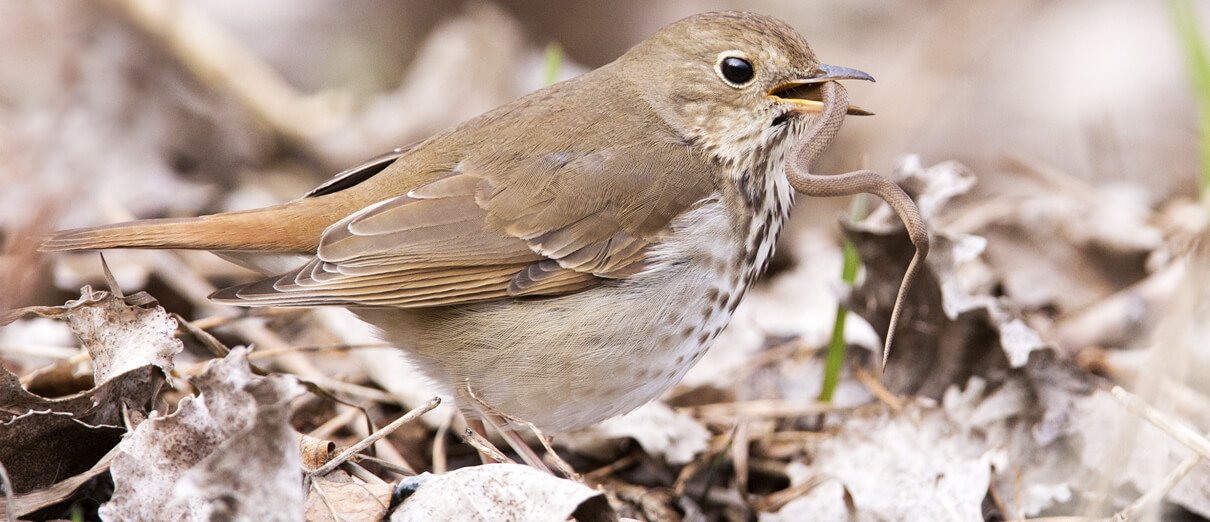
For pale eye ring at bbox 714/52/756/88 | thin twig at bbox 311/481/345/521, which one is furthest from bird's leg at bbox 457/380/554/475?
pale eye ring at bbox 714/52/756/88

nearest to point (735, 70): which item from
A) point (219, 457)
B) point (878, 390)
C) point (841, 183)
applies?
point (841, 183)

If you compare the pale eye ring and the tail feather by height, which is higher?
the pale eye ring

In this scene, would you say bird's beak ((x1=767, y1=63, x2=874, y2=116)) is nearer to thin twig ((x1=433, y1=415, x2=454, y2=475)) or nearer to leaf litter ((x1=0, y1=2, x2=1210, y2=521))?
leaf litter ((x1=0, y1=2, x2=1210, y2=521))

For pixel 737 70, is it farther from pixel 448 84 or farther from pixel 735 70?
pixel 448 84

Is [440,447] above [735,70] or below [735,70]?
below

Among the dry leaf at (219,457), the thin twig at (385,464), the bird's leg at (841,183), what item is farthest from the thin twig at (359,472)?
the bird's leg at (841,183)

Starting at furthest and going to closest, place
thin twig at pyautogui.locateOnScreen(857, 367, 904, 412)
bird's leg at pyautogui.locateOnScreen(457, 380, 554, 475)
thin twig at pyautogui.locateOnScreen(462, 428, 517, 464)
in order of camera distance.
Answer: thin twig at pyautogui.locateOnScreen(857, 367, 904, 412), bird's leg at pyautogui.locateOnScreen(457, 380, 554, 475), thin twig at pyautogui.locateOnScreen(462, 428, 517, 464)

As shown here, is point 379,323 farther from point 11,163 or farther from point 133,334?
point 11,163

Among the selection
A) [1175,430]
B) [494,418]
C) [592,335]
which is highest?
[592,335]

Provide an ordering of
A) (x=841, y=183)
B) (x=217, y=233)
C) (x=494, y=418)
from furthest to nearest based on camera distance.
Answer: (x=494, y=418) → (x=217, y=233) → (x=841, y=183)
